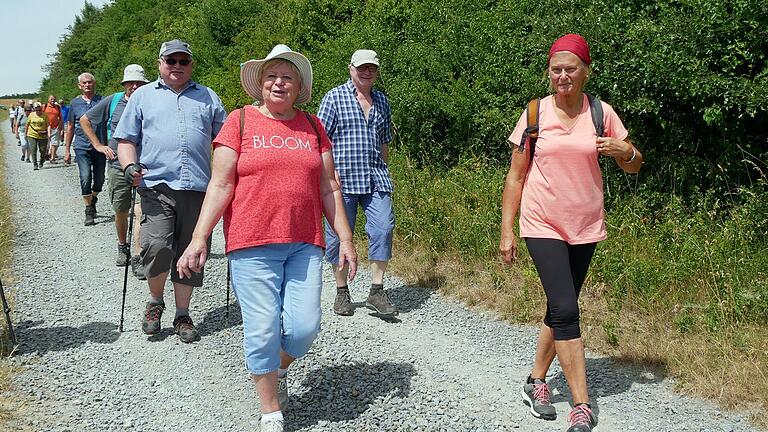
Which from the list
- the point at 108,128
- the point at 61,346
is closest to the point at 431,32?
the point at 108,128

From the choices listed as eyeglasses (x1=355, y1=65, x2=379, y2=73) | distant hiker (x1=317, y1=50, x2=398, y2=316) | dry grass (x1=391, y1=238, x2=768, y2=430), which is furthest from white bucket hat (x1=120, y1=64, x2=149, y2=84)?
dry grass (x1=391, y1=238, x2=768, y2=430)

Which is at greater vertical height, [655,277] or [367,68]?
[367,68]

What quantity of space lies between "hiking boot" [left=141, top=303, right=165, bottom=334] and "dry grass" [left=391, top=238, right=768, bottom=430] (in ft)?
8.13

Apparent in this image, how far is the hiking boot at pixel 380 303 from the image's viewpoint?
19.3 feet

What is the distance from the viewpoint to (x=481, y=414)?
13.4ft

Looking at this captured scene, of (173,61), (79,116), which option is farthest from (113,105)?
(173,61)

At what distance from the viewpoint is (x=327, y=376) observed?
4629 mm

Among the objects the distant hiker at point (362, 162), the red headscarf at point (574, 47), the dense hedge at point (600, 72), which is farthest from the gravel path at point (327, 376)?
the dense hedge at point (600, 72)

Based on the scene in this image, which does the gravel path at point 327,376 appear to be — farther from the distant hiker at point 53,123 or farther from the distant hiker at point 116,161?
the distant hiker at point 53,123

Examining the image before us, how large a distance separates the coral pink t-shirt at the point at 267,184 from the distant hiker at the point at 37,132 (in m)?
16.1

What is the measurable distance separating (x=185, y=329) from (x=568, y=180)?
315cm

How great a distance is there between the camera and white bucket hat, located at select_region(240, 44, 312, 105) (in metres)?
3.82

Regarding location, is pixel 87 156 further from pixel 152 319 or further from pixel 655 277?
pixel 655 277

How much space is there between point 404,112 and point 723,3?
5.42 metres
